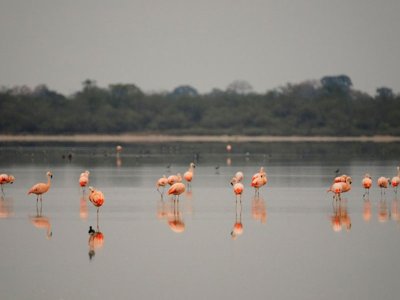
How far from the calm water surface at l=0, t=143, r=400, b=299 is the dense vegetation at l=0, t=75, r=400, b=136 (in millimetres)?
62035

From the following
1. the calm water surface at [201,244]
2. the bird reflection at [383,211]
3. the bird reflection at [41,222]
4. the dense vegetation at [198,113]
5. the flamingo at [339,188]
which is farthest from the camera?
the dense vegetation at [198,113]

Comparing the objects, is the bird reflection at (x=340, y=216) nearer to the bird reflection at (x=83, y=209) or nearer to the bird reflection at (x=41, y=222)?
the bird reflection at (x=83, y=209)

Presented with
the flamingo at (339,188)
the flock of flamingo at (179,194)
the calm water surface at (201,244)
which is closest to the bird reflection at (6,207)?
the calm water surface at (201,244)

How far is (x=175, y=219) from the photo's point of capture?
19656mm

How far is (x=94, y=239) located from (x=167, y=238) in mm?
1364

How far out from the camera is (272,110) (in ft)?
319

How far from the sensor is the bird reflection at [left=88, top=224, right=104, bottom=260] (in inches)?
614

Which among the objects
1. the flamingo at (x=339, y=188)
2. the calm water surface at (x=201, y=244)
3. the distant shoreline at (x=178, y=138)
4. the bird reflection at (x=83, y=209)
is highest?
the distant shoreline at (x=178, y=138)

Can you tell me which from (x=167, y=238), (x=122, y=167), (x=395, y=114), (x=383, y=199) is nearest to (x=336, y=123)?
(x=395, y=114)

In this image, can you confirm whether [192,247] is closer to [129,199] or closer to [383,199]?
[129,199]

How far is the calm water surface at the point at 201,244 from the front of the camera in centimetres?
1309

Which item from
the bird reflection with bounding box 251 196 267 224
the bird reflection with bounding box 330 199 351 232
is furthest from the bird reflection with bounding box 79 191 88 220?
the bird reflection with bounding box 330 199 351 232

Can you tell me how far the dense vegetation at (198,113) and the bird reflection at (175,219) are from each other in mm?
65161

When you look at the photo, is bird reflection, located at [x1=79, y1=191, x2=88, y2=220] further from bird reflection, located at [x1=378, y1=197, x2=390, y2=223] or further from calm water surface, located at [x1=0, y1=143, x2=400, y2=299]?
bird reflection, located at [x1=378, y1=197, x2=390, y2=223]
